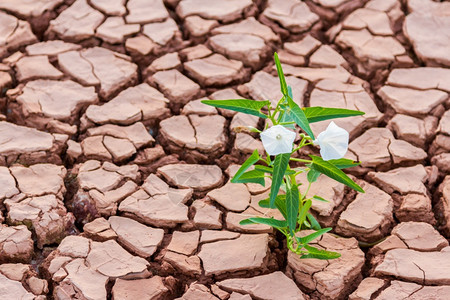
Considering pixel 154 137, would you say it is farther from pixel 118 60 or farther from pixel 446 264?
pixel 446 264

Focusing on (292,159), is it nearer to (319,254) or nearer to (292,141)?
(292,141)

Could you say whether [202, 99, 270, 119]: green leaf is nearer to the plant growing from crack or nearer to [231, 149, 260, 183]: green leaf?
the plant growing from crack

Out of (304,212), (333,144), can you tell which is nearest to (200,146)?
(304,212)

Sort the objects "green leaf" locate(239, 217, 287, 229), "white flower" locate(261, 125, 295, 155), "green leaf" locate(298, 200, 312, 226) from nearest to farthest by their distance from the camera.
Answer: "white flower" locate(261, 125, 295, 155)
"green leaf" locate(239, 217, 287, 229)
"green leaf" locate(298, 200, 312, 226)

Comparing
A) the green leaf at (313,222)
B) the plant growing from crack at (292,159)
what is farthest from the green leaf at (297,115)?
the green leaf at (313,222)

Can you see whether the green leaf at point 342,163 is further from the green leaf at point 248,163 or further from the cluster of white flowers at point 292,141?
the green leaf at point 248,163

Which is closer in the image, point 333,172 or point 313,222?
point 333,172

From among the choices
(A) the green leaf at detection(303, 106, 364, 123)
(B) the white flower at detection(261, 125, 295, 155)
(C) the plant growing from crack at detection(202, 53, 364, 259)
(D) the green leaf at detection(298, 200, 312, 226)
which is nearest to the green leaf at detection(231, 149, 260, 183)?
(C) the plant growing from crack at detection(202, 53, 364, 259)
